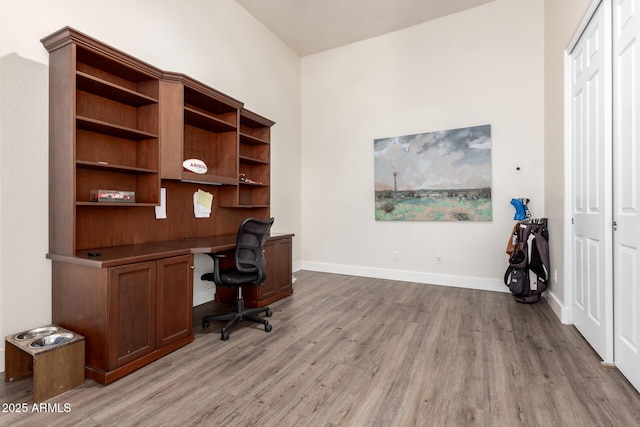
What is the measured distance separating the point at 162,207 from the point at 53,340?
4.60ft

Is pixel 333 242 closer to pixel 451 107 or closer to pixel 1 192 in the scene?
pixel 451 107

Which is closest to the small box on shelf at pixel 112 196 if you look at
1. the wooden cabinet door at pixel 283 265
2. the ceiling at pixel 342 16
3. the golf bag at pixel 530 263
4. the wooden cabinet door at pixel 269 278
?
the wooden cabinet door at pixel 269 278

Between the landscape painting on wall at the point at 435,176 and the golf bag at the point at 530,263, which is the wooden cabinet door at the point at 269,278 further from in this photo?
the golf bag at the point at 530,263

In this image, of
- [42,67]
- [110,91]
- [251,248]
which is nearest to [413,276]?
[251,248]

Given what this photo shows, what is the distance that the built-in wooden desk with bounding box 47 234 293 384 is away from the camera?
1936 millimetres

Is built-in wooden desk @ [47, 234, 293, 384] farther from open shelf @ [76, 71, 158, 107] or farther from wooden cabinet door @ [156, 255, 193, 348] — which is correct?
open shelf @ [76, 71, 158, 107]

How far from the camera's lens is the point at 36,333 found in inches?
79.9

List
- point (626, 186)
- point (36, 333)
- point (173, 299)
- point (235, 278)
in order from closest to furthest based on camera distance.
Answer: point (626, 186) → point (36, 333) → point (173, 299) → point (235, 278)

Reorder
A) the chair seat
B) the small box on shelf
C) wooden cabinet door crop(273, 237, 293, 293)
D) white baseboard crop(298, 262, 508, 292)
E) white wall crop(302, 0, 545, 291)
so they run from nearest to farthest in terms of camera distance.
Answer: the small box on shelf → the chair seat → wooden cabinet door crop(273, 237, 293, 293) → white wall crop(302, 0, 545, 291) → white baseboard crop(298, 262, 508, 292)

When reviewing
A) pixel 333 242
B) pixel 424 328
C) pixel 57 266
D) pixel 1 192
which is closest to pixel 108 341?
pixel 57 266

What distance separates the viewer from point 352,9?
4.23 metres

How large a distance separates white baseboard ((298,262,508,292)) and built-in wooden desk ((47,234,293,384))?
2930mm

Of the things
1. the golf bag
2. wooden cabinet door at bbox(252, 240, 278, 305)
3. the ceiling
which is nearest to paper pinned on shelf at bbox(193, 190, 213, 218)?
wooden cabinet door at bbox(252, 240, 278, 305)

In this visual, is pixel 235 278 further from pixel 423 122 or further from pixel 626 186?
pixel 423 122
